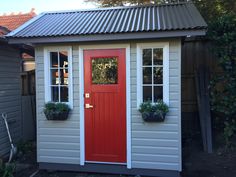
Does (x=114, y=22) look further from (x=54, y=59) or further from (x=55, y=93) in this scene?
(x=55, y=93)

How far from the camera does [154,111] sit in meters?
5.58

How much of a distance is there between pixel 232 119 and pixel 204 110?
2.88 feet

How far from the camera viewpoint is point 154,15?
6.40m

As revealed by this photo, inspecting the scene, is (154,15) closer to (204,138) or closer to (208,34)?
(208,34)

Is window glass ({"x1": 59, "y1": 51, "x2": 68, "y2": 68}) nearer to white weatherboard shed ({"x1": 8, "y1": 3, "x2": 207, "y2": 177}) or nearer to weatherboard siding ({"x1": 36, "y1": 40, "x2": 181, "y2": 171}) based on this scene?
white weatherboard shed ({"x1": 8, "y1": 3, "x2": 207, "y2": 177})

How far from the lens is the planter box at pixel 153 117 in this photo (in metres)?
5.57

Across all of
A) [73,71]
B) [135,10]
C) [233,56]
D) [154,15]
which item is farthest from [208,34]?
[73,71]

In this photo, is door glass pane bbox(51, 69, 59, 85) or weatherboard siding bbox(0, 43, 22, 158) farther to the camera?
weatherboard siding bbox(0, 43, 22, 158)

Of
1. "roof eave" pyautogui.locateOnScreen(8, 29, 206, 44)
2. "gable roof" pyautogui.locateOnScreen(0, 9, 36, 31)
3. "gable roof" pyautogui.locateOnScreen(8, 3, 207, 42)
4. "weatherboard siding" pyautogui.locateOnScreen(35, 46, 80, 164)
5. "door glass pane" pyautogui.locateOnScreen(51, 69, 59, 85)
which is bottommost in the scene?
"weatherboard siding" pyautogui.locateOnScreen(35, 46, 80, 164)

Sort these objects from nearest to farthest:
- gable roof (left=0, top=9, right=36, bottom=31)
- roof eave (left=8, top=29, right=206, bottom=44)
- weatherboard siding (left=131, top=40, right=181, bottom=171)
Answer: roof eave (left=8, top=29, right=206, bottom=44)
weatherboard siding (left=131, top=40, right=181, bottom=171)
gable roof (left=0, top=9, right=36, bottom=31)

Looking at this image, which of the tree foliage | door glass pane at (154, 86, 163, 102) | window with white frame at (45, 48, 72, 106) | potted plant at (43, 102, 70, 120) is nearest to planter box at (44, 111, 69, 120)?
potted plant at (43, 102, 70, 120)

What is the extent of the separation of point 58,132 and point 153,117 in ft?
6.06

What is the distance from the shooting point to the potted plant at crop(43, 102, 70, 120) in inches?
234

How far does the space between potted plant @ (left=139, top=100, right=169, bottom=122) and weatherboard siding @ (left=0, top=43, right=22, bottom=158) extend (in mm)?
3259
